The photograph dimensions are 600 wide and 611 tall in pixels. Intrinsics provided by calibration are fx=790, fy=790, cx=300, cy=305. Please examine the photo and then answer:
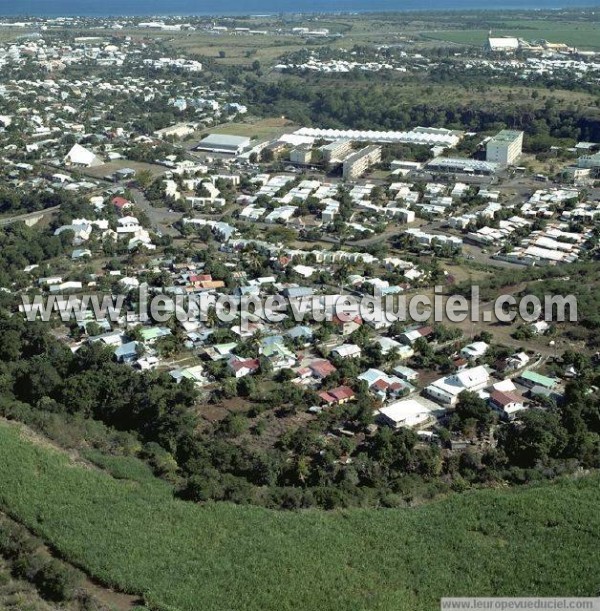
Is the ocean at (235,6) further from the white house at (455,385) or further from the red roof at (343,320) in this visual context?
the white house at (455,385)

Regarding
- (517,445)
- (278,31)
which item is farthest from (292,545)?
(278,31)

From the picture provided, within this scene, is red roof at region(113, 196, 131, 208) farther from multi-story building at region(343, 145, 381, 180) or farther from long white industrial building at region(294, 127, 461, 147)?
long white industrial building at region(294, 127, 461, 147)

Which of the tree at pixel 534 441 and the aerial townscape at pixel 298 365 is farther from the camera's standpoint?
the tree at pixel 534 441

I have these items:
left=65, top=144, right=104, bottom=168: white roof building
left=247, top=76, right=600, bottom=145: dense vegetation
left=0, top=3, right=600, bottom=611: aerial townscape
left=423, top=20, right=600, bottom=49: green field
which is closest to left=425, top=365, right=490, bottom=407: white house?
left=0, top=3, right=600, bottom=611: aerial townscape

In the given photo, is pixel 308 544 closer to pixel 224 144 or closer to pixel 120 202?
pixel 120 202

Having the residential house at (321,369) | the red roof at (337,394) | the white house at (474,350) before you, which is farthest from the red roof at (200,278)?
the white house at (474,350)

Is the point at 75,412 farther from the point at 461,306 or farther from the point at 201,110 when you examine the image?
the point at 201,110

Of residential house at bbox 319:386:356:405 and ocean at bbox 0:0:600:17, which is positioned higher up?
ocean at bbox 0:0:600:17
